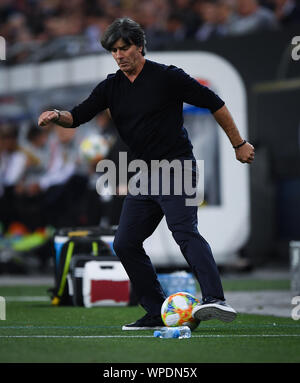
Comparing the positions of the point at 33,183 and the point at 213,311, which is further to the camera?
the point at 33,183

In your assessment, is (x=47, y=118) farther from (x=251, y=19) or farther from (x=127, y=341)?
(x=251, y=19)

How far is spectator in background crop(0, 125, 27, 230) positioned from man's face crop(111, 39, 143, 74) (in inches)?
449

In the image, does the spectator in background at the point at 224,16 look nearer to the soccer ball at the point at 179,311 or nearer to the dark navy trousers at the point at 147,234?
the dark navy trousers at the point at 147,234

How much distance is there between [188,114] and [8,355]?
1062cm

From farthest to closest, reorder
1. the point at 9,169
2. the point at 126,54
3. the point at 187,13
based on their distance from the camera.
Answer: the point at 9,169 → the point at 187,13 → the point at 126,54

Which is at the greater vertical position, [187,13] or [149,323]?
[187,13]

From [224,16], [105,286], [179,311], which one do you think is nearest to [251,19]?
[224,16]

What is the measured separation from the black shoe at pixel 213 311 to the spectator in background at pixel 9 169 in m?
11.6

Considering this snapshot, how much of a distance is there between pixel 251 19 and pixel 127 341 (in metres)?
10.9

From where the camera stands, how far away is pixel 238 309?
941 centimetres

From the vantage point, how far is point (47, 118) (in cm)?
688

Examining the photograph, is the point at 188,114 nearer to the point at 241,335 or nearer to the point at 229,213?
the point at 229,213
